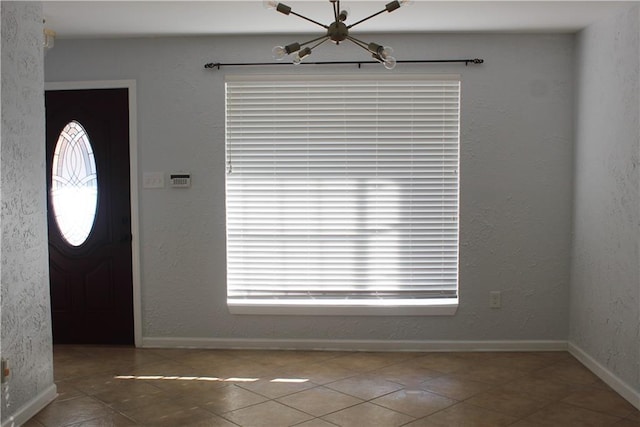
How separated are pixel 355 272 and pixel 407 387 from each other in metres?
1.13

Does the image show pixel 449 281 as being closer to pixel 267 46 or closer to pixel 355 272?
pixel 355 272

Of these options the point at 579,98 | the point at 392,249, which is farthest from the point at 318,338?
the point at 579,98

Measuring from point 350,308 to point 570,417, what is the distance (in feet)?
5.97

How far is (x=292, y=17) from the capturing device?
4.25 metres

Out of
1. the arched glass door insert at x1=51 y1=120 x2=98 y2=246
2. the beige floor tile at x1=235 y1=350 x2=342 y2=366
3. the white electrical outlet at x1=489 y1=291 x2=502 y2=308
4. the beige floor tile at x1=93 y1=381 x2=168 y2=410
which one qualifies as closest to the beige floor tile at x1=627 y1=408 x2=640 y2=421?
the white electrical outlet at x1=489 y1=291 x2=502 y2=308

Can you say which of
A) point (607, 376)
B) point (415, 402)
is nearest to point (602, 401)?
point (607, 376)

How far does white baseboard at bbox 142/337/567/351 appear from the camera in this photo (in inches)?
193

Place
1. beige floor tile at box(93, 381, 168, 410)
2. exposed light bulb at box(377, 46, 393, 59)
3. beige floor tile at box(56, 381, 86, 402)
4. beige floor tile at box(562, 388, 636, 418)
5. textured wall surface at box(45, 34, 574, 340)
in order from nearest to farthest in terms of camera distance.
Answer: exposed light bulb at box(377, 46, 393, 59) < beige floor tile at box(562, 388, 636, 418) < beige floor tile at box(93, 381, 168, 410) < beige floor tile at box(56, 381, 86, 402) < textured wall surface at box(45, 34, 574, 340)

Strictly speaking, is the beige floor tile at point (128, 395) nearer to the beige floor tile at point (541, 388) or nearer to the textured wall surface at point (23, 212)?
the textured wall surface at point (23, 212)

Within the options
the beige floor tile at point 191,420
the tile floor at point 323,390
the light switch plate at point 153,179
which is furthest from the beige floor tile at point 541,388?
the light switch plate at point 153,179

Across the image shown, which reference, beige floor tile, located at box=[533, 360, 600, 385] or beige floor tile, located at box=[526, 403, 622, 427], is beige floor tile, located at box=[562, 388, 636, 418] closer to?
beige floor tile, located at box=[526, 403, 622, 427]

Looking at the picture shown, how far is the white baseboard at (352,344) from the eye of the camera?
489cm

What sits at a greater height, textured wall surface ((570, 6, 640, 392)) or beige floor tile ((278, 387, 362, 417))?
textured wall surface ((570, 6, 640, 392))

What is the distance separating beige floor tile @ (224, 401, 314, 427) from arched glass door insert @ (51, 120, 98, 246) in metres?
2.21
